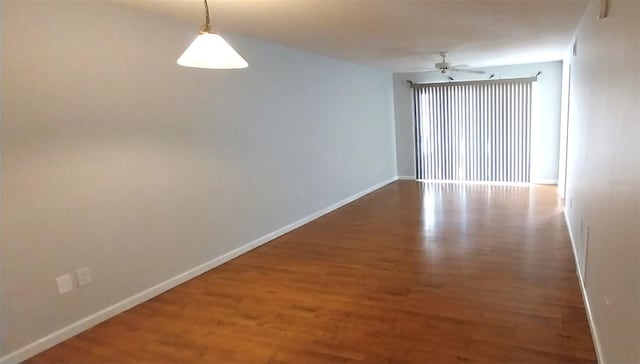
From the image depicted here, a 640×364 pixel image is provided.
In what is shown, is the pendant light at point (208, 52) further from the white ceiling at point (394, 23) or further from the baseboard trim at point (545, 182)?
the baseboard trim at point (545, 182)

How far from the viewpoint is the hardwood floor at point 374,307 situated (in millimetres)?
2471

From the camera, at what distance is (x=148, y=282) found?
337 cm

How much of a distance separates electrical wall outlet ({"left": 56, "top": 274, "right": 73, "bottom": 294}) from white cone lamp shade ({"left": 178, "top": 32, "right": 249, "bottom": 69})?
1761 millimetres

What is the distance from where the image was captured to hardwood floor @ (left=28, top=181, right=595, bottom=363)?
8.11 ft

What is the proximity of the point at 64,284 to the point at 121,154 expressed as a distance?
1.00 meters

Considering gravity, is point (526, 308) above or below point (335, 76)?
below

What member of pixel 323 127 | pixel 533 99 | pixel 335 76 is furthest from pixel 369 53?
pixel 533 99

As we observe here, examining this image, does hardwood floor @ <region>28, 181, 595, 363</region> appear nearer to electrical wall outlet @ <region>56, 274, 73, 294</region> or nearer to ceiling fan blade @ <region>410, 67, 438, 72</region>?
electrical wall outlet @ <region>56, 274, 73, 294</region>

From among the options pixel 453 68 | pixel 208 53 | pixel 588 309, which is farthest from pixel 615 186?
pixel 453 68

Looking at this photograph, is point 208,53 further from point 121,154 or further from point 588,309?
point 588,309

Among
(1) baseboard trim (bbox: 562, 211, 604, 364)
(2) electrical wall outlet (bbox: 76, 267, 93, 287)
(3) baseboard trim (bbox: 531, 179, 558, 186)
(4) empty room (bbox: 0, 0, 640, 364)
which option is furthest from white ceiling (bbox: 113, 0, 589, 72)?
(3) baseboard trim (bbox: 531, 179, 558, 186)

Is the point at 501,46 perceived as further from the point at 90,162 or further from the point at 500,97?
the point at 90,162

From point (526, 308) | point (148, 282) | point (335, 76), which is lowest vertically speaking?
point (526, 308)

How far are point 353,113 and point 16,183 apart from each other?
16.5 feet
